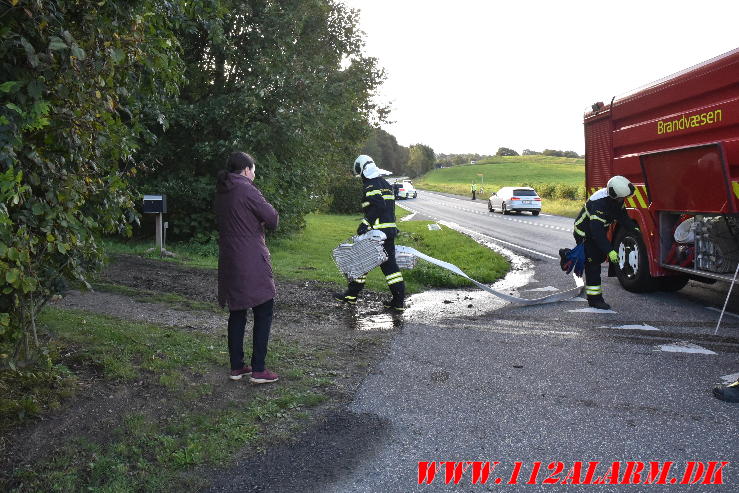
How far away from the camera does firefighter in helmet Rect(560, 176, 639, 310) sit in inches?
305

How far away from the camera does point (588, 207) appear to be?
Answer: 7.93m

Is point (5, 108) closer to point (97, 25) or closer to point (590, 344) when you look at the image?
point (97, 25)

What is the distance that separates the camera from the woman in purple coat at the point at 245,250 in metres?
4.57

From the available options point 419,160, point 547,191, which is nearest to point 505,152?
point 419,160

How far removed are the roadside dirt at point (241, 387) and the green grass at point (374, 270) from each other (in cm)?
129

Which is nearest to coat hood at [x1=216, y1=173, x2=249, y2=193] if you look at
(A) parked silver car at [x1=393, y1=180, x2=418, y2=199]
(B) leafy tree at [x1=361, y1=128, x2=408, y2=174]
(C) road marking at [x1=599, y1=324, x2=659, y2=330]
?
(C) road marking at [x1=599, y1=324, x2=659, y2=330]

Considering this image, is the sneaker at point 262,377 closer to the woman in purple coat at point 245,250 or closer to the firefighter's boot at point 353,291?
the woman in purple coat at point 245,250

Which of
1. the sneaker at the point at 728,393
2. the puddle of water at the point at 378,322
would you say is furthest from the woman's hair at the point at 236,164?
the sneaker at the point at 728,393

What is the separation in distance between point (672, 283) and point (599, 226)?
1.81 meters

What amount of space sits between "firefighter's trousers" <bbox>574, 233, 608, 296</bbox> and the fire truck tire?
146 cm

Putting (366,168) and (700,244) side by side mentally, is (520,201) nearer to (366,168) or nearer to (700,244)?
(700,244)

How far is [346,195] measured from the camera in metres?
33.3

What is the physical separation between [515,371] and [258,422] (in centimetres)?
220

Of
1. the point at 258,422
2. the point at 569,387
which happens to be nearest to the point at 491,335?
the point at 569,387
